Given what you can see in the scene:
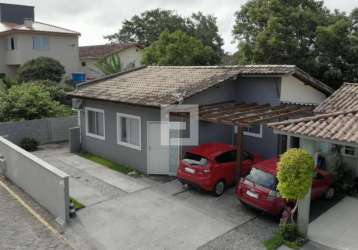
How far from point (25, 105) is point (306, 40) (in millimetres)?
18659

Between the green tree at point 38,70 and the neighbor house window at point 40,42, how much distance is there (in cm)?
371

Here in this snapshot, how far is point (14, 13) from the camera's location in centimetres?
4209

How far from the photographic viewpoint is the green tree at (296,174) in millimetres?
8672

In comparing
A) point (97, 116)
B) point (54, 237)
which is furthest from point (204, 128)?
point (54, 237)

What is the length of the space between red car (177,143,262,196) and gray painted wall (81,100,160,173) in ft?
8.64

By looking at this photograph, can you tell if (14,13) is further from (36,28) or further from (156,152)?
(156,152)

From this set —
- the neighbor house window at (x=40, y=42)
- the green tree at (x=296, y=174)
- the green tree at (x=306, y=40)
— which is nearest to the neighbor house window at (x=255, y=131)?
the green tree at (x=296, y=174)

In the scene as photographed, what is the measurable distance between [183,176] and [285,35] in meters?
15.9

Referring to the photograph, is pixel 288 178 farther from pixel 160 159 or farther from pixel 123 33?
pixel 123 33

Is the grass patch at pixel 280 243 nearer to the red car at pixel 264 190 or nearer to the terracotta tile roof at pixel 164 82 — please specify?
the red car at pixel 264 190

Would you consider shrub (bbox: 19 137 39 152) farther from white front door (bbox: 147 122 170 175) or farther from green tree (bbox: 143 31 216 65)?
green tree (bbox: 143 31 216 65)

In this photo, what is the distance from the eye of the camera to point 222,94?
51.6 feet

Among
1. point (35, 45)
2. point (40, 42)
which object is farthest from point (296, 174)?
point (40, 42)

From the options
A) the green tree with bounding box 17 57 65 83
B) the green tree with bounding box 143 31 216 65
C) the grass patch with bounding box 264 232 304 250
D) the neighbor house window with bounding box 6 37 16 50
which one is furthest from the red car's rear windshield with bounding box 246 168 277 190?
the neighbor house window with bounding box 6 37 16 50
